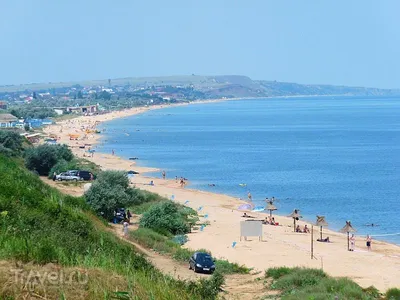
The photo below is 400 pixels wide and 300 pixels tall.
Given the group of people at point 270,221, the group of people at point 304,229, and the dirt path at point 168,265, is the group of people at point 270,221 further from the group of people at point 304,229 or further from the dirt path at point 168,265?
the dirt path at point 168,265

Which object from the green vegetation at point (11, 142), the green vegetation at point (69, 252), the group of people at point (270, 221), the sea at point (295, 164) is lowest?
the sea at point (295, 164)

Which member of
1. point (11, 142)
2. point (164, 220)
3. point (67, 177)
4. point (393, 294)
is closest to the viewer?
point (393, 294)

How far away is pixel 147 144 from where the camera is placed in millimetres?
84000

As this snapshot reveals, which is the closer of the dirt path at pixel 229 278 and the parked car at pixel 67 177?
the dirt path at pixel 229 278

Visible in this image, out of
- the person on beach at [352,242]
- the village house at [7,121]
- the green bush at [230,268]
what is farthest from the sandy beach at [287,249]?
the village house at [7,121]

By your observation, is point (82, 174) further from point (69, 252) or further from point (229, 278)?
point (69, 252)

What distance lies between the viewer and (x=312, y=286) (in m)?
14.9

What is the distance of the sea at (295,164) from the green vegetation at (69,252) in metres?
21.2

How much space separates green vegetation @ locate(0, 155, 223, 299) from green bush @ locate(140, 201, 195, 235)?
8.97 meters

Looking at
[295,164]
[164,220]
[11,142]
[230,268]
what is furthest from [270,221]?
[295,164]

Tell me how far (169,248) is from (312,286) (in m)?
7.27

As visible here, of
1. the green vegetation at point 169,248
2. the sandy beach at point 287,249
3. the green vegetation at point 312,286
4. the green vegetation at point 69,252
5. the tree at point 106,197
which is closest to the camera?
the green vegetation at point 69,252

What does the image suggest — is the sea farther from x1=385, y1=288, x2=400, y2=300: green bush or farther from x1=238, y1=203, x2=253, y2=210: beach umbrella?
x1=385, y1=288, x2=400, y2=300: green bush

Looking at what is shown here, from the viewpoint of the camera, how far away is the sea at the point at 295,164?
40.2m
